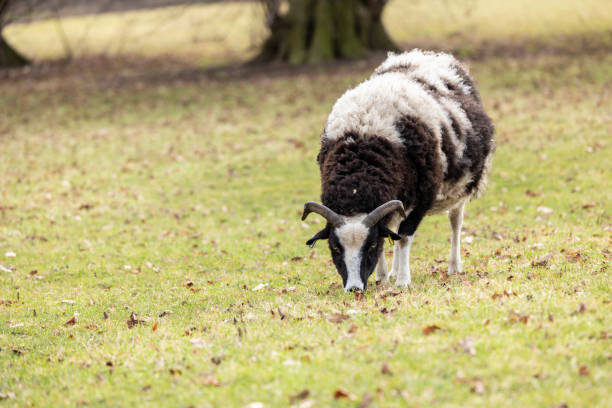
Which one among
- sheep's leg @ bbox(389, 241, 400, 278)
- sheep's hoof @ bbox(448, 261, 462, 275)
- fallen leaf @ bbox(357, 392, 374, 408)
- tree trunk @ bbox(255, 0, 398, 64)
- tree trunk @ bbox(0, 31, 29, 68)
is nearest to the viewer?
fallen leaf @ bbox(357, 392, 374, 408)

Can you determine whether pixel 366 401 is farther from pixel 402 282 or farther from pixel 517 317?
pixel 402 282

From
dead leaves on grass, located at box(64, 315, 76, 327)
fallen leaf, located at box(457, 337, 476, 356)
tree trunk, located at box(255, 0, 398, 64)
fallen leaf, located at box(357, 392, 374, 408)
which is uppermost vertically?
fallen leaf, located at box(357, 392, 374, 408)

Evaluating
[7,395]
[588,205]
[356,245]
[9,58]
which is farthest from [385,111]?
[9,58]

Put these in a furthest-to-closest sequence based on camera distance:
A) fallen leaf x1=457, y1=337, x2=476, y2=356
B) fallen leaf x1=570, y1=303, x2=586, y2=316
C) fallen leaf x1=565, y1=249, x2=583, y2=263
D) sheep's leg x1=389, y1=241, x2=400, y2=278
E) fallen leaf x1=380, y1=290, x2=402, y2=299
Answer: sheep's leg x1=389, y1=241, x2=400, y2=278
fallen leaf x1=565, y1=249, x2=583, y2=263
fallen leaf x1=380, y1=290, x2=402, y2=299
fallen leaf x1=570, y1=303, x2=586, y2=316
fallen leaf x1=457, y1=337, x2=476, y2=356

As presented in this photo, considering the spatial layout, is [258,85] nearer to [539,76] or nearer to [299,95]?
[299,95]

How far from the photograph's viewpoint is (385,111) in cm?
941

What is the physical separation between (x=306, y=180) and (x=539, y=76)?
12.9 m

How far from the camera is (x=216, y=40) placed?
135 ft

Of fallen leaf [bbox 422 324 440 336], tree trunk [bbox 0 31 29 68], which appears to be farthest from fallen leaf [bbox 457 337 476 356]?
tree trunk [bbox 0 31 29 68]

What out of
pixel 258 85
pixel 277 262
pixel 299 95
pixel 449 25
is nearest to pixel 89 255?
pixel 277 262

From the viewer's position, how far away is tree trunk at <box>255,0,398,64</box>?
104 ft

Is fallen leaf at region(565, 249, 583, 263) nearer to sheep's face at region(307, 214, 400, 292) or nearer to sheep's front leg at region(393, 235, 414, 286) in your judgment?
sheep's front leg at region(393, 235, 414, 286)

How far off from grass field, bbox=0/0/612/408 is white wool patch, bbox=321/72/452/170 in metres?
2.09

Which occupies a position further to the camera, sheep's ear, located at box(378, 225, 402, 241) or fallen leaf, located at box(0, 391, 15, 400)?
sheep's ear, located at box(378, 225, 402, 241)
